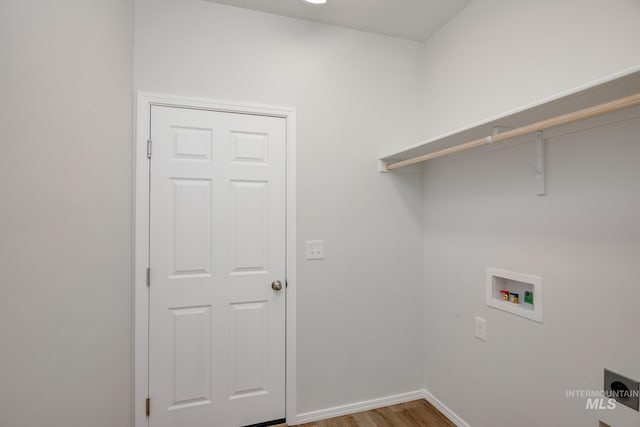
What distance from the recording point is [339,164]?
2133mm

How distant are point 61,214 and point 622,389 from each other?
7.05ft

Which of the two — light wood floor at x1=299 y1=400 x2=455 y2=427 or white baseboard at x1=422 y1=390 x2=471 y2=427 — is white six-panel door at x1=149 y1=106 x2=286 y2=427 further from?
white baseboard at x1=422 y1=390 x2=471 y2=427

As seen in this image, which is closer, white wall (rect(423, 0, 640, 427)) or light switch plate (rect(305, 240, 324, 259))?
white wall (rect(423, 0, 640, 427))

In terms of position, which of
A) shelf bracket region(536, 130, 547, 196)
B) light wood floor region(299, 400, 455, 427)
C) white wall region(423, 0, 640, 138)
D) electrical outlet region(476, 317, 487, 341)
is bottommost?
light wood floor region(299, 400, 455, 427)

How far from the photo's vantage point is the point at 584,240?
4.26ft

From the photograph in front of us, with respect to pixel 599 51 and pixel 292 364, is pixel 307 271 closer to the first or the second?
pixel 292 364

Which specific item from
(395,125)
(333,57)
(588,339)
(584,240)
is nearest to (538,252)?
(584,240)

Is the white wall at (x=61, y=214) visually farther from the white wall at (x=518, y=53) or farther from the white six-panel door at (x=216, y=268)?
the white wall at (x=518, y=53)

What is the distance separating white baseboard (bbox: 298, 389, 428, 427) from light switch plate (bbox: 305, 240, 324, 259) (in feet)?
3.44

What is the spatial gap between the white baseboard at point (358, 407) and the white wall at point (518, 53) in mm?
1966

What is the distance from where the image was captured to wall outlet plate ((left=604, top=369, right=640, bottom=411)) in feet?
3.72

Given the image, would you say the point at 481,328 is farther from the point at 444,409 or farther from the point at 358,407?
the point at 358,407

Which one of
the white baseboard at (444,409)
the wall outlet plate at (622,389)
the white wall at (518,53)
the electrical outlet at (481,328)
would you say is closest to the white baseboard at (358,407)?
the white baseboard at (444,409)

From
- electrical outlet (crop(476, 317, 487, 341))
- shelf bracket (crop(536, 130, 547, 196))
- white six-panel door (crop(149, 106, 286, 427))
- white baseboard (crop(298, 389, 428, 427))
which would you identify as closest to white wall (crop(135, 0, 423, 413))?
white baseboard (crop(298, 389, 428, 427))
